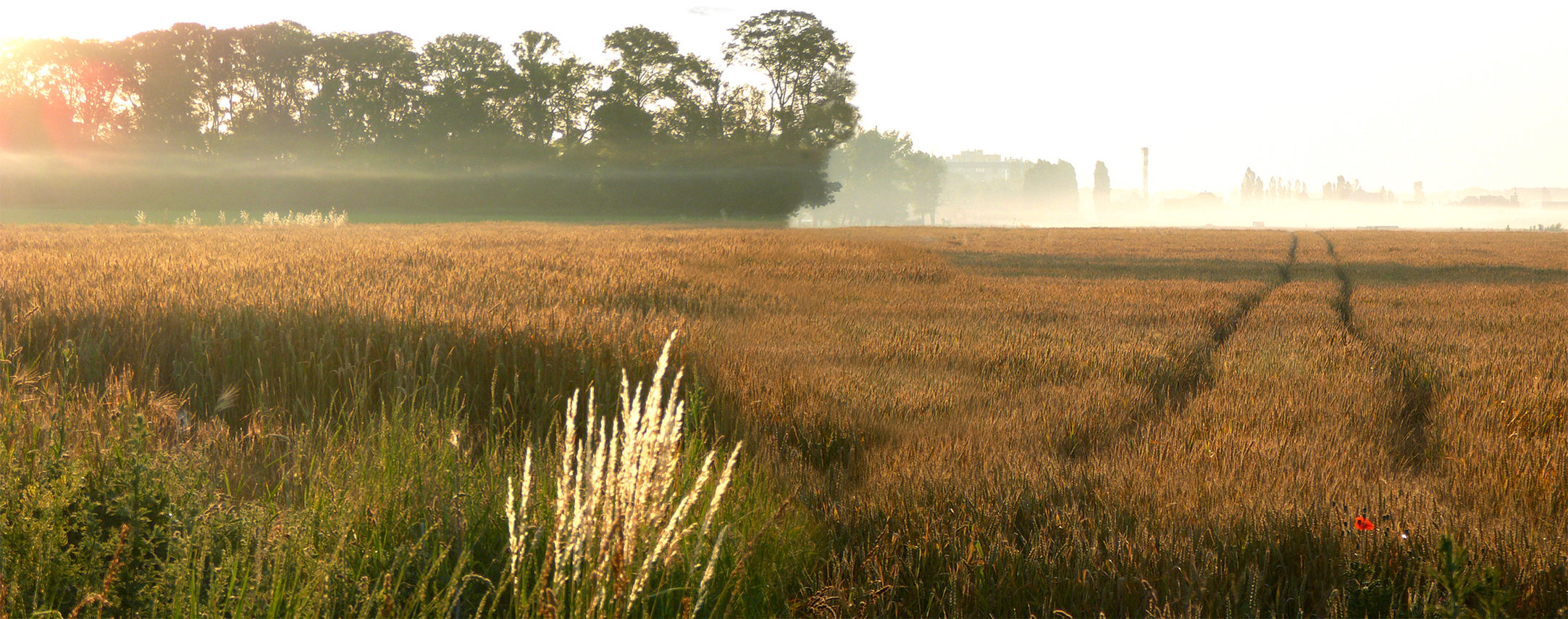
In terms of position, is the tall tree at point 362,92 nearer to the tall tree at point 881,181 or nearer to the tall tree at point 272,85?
the tall tree at point 272,85

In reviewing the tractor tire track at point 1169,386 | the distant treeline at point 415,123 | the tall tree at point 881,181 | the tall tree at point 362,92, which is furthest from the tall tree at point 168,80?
the tall tree at point 881,181

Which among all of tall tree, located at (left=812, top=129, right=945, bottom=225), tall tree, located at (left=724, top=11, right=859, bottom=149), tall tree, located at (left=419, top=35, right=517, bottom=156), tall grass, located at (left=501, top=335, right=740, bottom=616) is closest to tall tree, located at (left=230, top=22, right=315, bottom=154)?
tall tree, located at (left=419, top=35, right=517, bottom=156)

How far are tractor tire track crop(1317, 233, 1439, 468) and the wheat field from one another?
3cm

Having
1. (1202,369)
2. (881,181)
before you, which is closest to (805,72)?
(1202,369)

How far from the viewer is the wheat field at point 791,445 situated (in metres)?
2.20

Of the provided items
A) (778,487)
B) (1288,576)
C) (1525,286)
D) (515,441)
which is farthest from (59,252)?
(1525,286)

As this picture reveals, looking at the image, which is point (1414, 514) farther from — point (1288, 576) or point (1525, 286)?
point (1525, 286)

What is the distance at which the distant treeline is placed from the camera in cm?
4409

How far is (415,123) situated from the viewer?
164ft

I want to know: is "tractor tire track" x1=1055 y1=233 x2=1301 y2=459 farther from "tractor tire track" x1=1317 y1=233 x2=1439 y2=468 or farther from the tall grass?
the tall grass

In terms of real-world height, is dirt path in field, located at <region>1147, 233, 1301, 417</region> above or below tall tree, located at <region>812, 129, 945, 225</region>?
below

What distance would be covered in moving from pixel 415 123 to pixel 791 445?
5144 centimetres

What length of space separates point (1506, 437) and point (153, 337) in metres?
7.03

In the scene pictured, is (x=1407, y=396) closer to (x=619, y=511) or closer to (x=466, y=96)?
(x=619, y=511)
